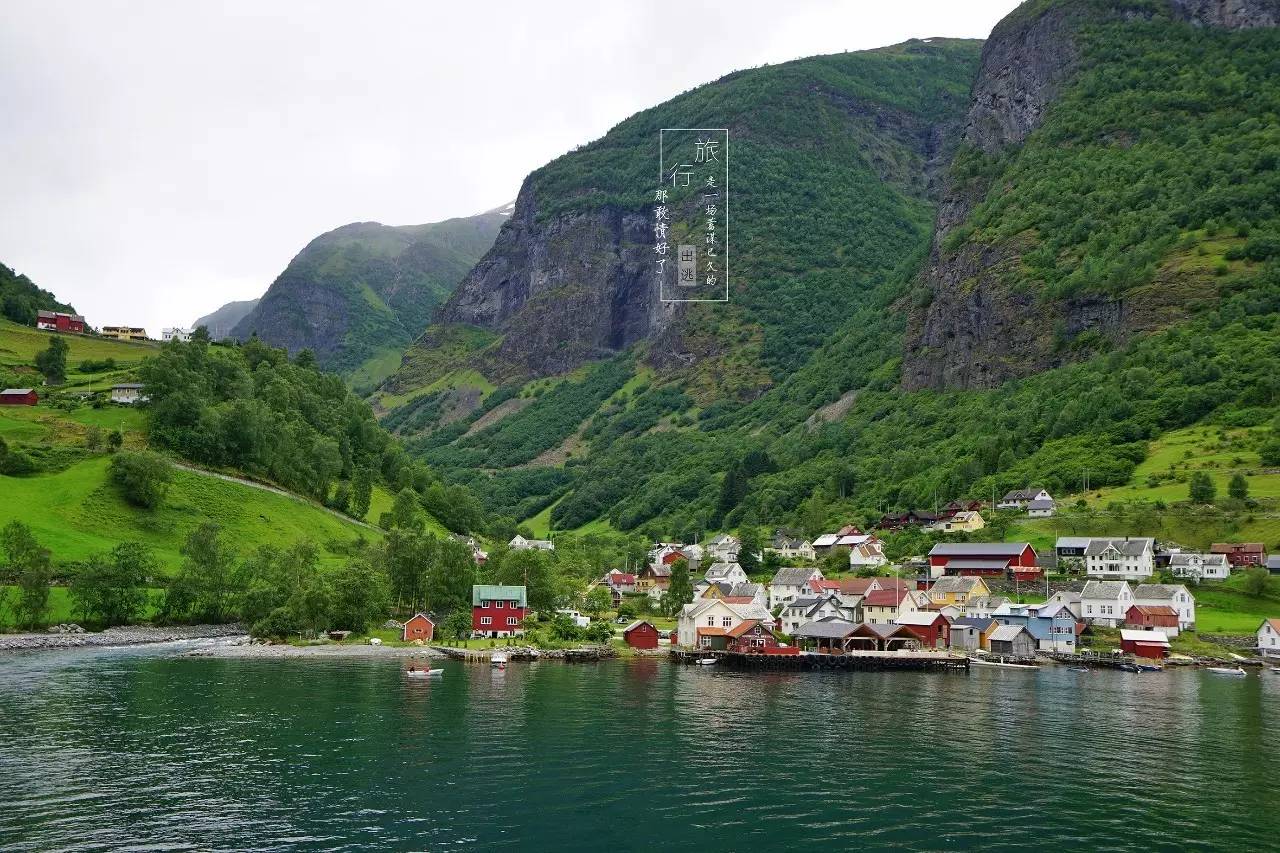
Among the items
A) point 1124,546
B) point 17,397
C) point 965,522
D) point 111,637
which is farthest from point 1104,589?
point 17,397

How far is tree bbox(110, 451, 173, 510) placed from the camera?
13462cm

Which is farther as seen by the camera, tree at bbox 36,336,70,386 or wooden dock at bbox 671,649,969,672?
tree at bbox 36,336,70,386

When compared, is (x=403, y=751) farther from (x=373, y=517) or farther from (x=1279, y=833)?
(x=373, y=517)

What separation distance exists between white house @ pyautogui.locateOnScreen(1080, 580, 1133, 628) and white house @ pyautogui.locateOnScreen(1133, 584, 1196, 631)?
1.58 m

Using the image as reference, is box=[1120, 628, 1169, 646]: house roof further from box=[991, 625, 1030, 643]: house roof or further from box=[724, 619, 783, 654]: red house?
box=[724, 619, 783, 654]: red house

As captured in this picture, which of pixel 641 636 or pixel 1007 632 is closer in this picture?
pixel 641 636

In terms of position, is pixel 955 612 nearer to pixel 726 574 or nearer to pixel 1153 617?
pixel 1153 617

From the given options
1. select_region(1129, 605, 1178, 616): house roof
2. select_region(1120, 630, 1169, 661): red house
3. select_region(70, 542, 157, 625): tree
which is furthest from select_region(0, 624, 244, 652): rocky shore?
select_region(1129, 605, 1178, 616): house roof

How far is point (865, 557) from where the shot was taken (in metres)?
157

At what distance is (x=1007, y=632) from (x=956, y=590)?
1624 cm

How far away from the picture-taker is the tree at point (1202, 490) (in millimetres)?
138125

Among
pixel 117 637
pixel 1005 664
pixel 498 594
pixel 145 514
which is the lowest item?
pixel 1005 664

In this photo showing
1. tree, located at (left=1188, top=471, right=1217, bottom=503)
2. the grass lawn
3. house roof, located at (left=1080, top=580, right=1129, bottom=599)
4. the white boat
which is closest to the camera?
the white boat

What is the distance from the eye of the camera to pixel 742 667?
349 feet
